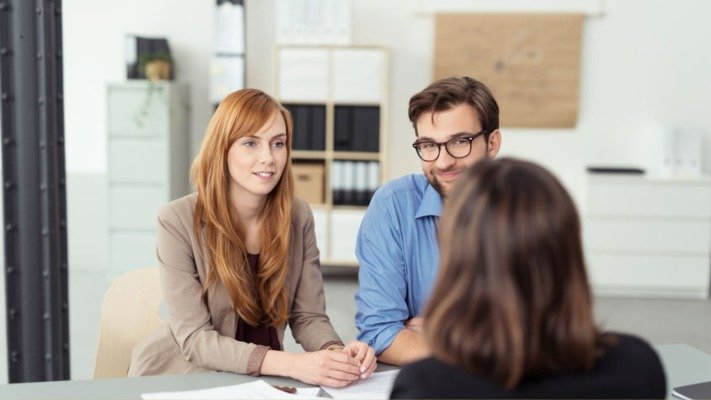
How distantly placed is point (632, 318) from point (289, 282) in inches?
141

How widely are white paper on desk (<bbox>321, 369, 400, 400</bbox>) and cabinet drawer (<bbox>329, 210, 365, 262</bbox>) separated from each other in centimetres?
406

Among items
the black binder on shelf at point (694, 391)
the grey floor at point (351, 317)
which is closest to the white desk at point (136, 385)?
the black binder on shelf at point (694, 391)

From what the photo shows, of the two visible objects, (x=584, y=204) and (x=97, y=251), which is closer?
(x=584, y=204)

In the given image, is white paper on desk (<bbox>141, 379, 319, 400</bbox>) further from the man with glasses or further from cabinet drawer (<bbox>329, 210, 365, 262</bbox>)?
cabinet drawer (<bbox>329, 210, 365, 262</bbox>)

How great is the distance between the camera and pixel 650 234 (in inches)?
227

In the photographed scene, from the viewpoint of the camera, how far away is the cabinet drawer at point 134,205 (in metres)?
5.86

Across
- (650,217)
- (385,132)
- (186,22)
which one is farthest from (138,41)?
(650,217)

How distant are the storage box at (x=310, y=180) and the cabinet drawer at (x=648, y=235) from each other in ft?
6.05

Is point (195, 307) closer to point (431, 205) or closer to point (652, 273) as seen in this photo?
point (431, 205)

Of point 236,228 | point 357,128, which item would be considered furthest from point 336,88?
point 236,228

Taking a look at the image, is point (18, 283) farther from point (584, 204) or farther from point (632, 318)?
point (584, 204)

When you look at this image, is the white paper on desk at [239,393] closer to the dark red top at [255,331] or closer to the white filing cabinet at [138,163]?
the dark red top at [255,331]

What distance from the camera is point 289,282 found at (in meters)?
2.28

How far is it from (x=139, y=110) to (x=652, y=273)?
3673 mm
